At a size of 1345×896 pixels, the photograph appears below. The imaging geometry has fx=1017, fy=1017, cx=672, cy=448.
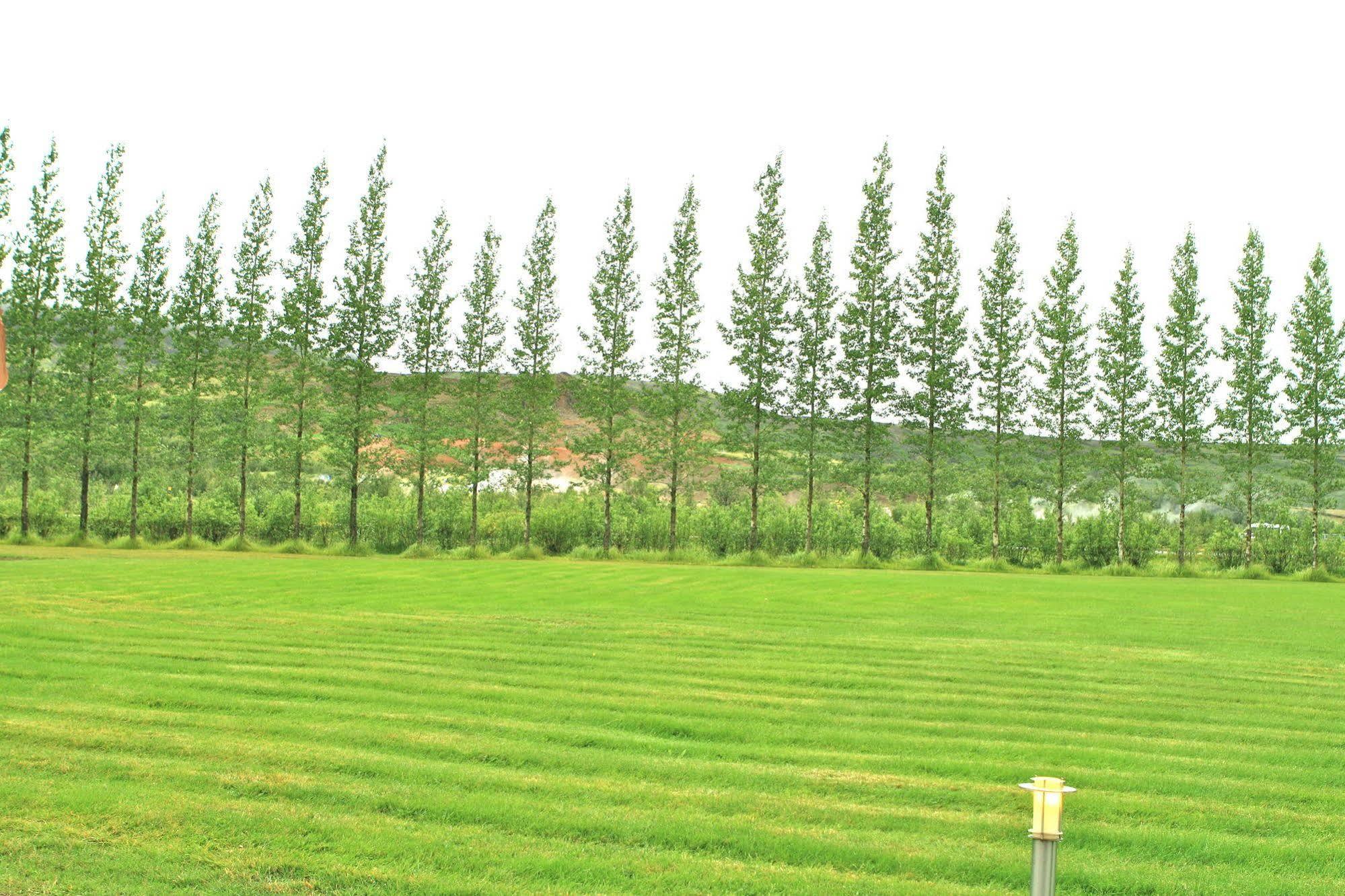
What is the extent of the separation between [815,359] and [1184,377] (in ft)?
37.5

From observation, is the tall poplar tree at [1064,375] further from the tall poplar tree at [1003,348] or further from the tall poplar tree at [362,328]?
the tall poplar tree at [362,328]

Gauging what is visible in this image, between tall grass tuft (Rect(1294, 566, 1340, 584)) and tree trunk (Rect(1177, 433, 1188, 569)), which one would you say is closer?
tall grass tuft (Rect(1294, 566, 1340, 584))

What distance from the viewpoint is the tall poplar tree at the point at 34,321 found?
2836 cm

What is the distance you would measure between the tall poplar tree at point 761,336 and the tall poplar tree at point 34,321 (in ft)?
63.3

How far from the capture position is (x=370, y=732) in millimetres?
5949

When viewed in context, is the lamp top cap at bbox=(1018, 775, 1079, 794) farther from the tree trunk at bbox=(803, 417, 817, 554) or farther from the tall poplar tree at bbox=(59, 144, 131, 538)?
the tall poplar tree at bbox=(59, 144, 131, 538)

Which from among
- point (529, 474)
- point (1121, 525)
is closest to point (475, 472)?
point (529, 474)

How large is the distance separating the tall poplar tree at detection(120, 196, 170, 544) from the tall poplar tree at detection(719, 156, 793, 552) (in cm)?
1742

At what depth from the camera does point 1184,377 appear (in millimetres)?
31156

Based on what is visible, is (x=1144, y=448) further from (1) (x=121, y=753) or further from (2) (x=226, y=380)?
(1) (x=121, y=753)

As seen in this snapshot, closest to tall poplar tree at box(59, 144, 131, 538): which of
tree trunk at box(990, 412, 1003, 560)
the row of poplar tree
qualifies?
the row of poplar tree

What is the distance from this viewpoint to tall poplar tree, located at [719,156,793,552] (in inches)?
1190

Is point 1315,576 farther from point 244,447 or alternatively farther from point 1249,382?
point 244,447

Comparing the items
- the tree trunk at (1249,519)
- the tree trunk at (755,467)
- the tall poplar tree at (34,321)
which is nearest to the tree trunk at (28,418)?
the tall poplar tree at (34,321)
